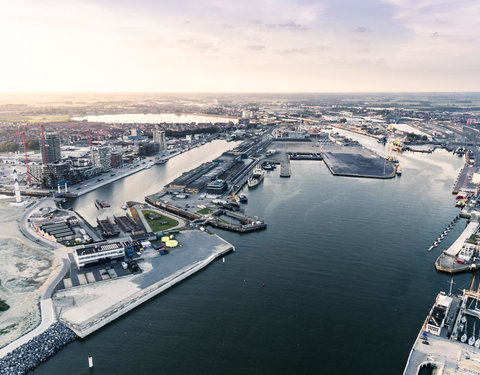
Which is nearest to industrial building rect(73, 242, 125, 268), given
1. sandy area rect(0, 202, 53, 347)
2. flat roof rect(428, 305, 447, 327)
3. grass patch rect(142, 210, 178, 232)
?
sandy area rect(0, 202, 53, 347)

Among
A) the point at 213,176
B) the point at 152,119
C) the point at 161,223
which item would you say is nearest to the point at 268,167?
the point at 213,176

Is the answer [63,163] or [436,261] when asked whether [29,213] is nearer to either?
[63,163]

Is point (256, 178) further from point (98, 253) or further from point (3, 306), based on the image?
point (3, 306)

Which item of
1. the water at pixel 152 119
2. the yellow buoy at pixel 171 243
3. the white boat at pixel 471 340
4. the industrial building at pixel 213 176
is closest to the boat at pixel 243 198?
the industrial building at pixel 213 176

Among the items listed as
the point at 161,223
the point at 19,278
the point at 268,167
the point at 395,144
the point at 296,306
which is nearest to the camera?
the point at 296,306

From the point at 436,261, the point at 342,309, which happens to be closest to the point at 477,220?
the point at 436,261

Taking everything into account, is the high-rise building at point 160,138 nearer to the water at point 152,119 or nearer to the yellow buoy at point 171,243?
the yellow buoy at point 171,243

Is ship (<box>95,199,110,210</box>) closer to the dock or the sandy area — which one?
the sandy area
